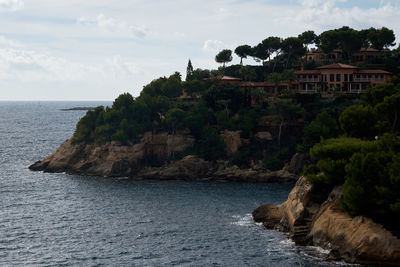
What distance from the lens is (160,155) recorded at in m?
122

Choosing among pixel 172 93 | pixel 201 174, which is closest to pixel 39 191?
pixel 201 174

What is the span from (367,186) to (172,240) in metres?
26.1

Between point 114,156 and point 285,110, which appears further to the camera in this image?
point 285,110

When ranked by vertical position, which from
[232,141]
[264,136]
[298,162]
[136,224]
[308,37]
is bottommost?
[136,224]

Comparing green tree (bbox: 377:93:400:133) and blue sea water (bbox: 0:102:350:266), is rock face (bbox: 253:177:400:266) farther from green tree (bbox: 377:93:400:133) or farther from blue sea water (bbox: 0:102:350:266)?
green tree (bbox: 377:93:400:133)

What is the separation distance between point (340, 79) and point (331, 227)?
85.2 meters

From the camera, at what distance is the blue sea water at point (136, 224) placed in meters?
62.0

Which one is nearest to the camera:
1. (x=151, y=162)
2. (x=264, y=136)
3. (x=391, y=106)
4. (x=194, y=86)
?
(x=391, y=106)

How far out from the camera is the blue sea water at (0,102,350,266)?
6198 centimetres

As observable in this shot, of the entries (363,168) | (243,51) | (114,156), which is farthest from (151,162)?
(363,168)

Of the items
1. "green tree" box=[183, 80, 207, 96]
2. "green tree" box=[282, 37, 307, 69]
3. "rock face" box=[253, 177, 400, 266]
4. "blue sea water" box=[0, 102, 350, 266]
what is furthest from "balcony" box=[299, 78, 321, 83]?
"rock face" box=[253, 177, 400, 266]

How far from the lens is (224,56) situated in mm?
166000

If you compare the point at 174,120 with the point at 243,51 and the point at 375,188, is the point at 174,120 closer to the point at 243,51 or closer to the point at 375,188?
the point at 243,51

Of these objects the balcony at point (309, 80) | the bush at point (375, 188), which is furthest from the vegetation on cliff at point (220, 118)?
the bush at point (375, 188)
